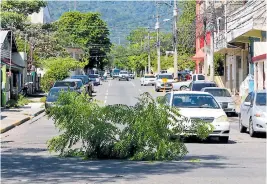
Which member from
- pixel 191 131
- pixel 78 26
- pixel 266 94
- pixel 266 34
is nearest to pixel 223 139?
pixel 266 94

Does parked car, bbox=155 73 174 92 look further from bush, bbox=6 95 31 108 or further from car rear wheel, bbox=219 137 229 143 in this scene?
car rear wheel, bbox=219 137 229 143

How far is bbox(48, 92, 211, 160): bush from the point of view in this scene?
14766 millimetres

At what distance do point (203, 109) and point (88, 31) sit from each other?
99.4 meters

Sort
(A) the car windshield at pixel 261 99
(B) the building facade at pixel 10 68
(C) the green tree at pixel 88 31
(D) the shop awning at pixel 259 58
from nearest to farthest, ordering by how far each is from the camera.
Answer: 1. (A) the car windshield at pixel 261 99
2. (D) the shop awning at pixel 259 58
3. (B) the building facade at pixel 10 68
4. (C) the green tree at pixel 88 31

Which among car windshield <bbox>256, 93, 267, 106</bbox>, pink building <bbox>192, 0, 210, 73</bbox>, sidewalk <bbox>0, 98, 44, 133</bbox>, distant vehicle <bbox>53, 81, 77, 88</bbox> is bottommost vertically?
sidewalk <bbox>0, 98, 44, 133</bbox>

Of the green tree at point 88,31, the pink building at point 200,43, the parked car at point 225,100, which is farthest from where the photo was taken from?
the green tree at point 88,31

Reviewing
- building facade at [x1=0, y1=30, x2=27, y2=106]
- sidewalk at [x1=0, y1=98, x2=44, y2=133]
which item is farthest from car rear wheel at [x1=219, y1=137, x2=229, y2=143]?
building facade at [x1=0, y1=30, x2=27, y2=106]

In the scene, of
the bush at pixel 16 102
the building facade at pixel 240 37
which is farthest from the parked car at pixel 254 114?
the bush at pixel 16 102

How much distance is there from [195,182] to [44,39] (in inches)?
2565

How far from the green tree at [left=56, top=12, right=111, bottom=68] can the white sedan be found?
91.8m

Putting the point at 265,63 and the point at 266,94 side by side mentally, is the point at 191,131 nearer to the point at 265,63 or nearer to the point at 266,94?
the point at 266,94

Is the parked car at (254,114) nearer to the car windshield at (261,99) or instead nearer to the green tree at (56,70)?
the car windshield at (261,99)

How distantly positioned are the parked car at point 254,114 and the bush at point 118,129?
6.78 m

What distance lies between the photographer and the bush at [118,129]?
14.8 metres
